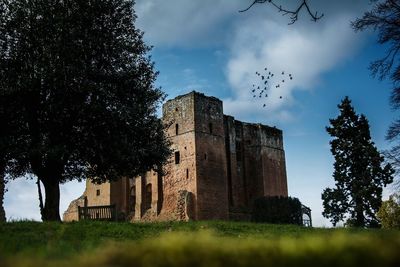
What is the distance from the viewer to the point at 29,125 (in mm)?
19766

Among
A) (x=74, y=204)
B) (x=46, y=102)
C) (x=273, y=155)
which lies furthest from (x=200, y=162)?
(x=46, y=102)

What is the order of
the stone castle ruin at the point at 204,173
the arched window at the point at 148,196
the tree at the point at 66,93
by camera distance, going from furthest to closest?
the arched window at the point at 148,196
the stone castle ruin at the point at 204,173
the tree at the point at 66,93

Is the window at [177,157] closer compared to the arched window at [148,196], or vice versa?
the window at [177,157]

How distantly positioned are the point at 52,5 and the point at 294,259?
19.1 metres

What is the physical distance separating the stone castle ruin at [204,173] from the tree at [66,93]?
14894 millimetres

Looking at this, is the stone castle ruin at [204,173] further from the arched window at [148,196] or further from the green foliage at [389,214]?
the green foliage at [389,214]

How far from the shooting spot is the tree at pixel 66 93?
19.2 meters

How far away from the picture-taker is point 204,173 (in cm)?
4091

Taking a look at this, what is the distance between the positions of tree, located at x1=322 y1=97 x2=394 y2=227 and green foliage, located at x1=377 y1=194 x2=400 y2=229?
1.04 m

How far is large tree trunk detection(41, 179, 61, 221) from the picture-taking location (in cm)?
1961

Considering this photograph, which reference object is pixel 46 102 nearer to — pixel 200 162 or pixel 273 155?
pixel 200 162

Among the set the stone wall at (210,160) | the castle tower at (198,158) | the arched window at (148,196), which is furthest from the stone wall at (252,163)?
the arched window at (148,196)

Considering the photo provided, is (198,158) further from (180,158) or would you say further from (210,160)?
(180,158)

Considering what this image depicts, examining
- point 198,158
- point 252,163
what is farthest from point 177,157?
point 252,163
